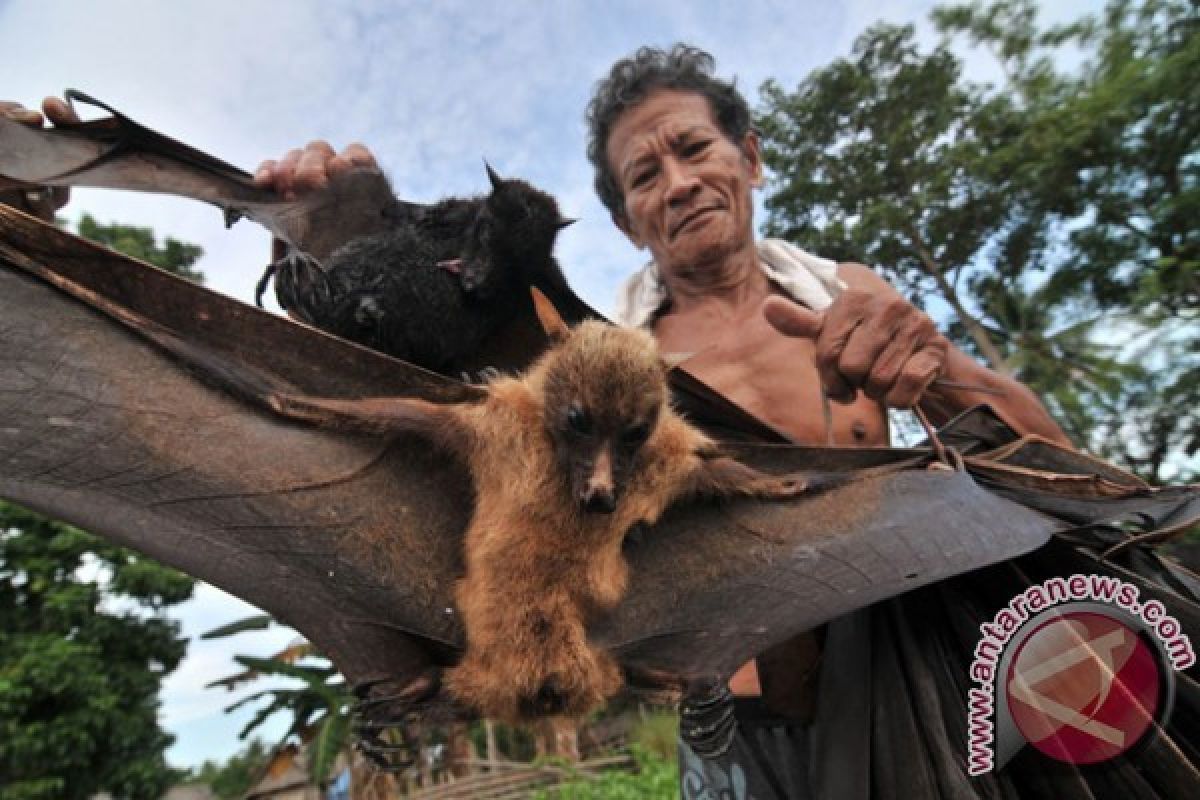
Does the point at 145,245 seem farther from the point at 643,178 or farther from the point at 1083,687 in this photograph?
the point at 1083,687

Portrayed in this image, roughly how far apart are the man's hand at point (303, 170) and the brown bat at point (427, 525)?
68 centimetres

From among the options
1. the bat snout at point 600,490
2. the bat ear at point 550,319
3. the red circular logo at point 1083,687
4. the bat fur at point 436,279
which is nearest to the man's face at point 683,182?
the bat fur at point 436,279

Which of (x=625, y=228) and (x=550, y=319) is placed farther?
(x=625, y=228)

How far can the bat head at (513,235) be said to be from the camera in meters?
1.55

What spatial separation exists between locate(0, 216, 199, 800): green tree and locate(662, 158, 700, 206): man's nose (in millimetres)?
9386

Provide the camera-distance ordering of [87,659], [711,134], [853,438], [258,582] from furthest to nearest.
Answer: [87,659] → [711,134] → [853,438] → [258,582]

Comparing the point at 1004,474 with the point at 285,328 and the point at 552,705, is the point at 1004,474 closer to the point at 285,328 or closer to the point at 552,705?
the point at 552,705

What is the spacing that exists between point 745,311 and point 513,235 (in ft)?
3.30

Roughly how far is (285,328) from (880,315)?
1.10 metres

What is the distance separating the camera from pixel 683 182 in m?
2.16

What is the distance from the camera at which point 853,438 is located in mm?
1804

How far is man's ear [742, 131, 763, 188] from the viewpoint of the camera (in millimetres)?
2500

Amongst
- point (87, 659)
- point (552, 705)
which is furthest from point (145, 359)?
point (87, 659)

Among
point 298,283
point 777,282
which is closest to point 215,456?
point 298,283
